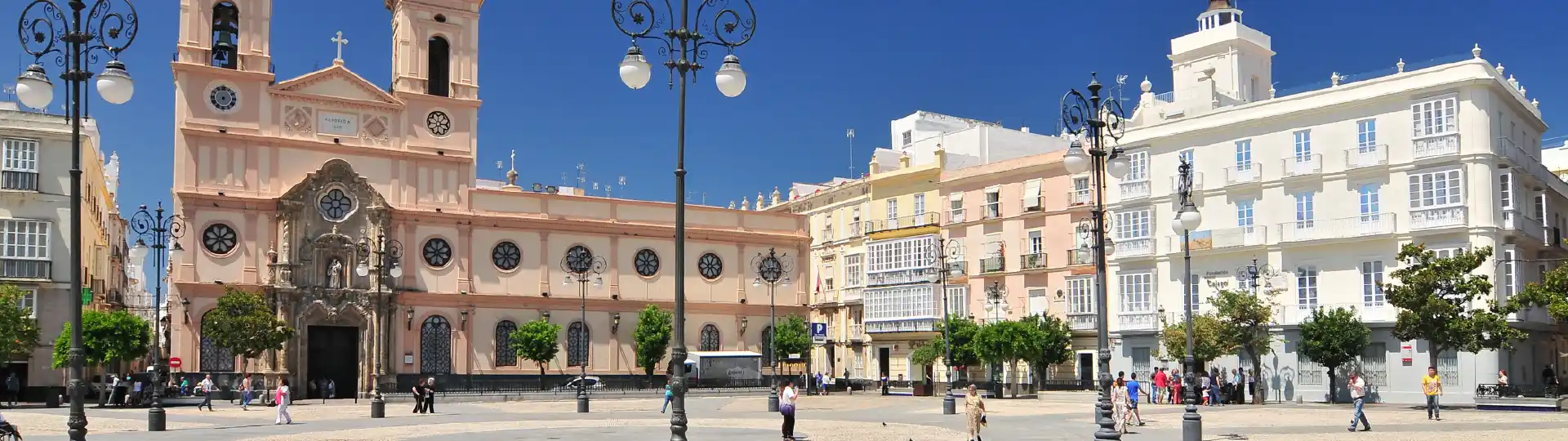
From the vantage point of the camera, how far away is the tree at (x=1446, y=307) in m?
36.8

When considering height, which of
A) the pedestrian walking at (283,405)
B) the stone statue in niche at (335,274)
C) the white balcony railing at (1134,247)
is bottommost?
the pedestrian walking at (283,405)

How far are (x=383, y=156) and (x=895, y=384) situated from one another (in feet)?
78.2

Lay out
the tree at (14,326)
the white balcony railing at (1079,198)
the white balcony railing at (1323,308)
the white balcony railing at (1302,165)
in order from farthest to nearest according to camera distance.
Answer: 1. the white balcony railing at (1079,198)
2. the white balcony railing at (1302,165)
3. the white balcony railing at (1323,308)
4. the tree at (14,326)

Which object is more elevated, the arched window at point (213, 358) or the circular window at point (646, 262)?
the circular window at point (646, 262)

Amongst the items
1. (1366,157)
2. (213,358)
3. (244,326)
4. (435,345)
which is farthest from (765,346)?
(1366,157)

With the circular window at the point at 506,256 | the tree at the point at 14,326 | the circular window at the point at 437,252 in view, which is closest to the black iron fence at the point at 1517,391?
the circular window at the point at 506,256

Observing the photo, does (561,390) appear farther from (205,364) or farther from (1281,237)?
(1281,237)

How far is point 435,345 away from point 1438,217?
37.6 metres

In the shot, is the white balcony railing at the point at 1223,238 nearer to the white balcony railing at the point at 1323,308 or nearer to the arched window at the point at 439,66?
the white balcony railing at the point at 1323,308

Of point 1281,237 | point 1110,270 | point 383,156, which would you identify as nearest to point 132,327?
point 383,156

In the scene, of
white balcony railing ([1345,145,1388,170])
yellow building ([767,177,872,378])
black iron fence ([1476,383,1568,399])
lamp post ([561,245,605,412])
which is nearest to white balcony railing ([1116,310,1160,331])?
white balcony railing ([1345,145,1388,170])

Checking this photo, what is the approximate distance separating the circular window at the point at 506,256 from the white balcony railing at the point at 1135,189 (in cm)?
2510

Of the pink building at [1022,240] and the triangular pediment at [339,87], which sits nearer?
the triangular pediment at [339,87]

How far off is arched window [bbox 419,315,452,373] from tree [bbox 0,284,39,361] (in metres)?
15.2
